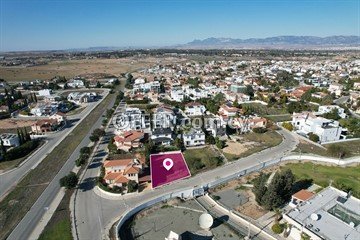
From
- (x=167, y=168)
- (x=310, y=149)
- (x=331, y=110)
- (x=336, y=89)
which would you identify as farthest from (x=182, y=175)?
(x=336, y=89)

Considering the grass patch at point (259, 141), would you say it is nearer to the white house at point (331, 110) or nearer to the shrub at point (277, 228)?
the shrub at point (277, 228)

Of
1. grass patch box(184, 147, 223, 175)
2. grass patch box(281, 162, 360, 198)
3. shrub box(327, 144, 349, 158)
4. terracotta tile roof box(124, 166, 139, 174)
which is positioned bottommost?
grass patch box(281, 162, 360, 198)

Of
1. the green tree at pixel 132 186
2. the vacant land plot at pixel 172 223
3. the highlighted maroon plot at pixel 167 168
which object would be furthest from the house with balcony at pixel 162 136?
the vacant land plot at pixel 172 223

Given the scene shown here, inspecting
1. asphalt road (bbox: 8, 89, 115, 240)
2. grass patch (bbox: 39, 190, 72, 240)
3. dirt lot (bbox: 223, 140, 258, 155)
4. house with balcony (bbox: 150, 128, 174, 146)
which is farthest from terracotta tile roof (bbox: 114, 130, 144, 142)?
grass patch (bbox: 39, 190, 72, 240)

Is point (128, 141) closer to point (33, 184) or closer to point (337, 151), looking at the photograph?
point (33, 184)

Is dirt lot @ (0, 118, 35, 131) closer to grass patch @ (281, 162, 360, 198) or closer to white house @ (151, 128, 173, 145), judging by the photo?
white house @ (151, 128, 173, 145)

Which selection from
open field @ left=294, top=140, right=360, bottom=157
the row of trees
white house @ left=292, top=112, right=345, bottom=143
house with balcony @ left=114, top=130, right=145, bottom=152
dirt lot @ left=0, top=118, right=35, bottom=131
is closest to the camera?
the row of trees
